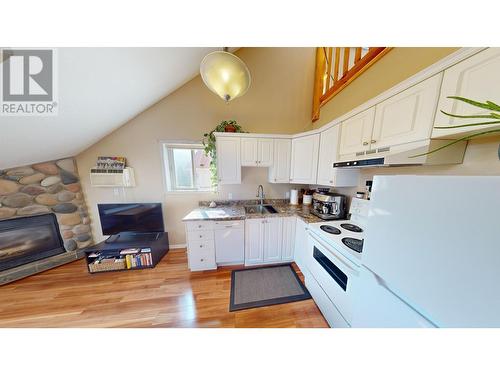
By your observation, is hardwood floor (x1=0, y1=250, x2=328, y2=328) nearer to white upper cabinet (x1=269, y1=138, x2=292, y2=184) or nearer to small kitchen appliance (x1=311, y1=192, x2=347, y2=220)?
small kitchen appliance (x1=311, y1=192, x2=347, y2=220)

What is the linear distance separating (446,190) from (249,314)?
1.69m

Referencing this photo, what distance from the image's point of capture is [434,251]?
0.51 meters

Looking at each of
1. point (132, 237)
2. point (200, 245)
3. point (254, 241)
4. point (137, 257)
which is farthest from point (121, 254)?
point (254, 241)

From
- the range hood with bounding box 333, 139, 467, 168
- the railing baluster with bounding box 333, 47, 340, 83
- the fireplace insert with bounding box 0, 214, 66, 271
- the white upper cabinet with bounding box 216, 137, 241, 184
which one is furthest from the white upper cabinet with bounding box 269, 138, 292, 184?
the fireplace insert with bounding box 0, 214, 66, 271

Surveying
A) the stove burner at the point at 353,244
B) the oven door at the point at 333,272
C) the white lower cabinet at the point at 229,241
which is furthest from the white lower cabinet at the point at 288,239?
the stove burner at the point at 353,244

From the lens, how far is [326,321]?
1.32 metres

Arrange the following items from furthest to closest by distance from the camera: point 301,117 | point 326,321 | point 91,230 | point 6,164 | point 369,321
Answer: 1. point 301,117
2. point 91,230
3. point 6,164
4. point 326,321
5. point 369,321

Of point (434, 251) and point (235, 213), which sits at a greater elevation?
point (434, 251)

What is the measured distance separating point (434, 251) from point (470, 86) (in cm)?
89

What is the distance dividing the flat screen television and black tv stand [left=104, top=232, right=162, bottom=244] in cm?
10

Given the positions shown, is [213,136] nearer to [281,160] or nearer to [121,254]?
[281,160]

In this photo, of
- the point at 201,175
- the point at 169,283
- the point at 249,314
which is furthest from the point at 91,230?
the point at 249,314
